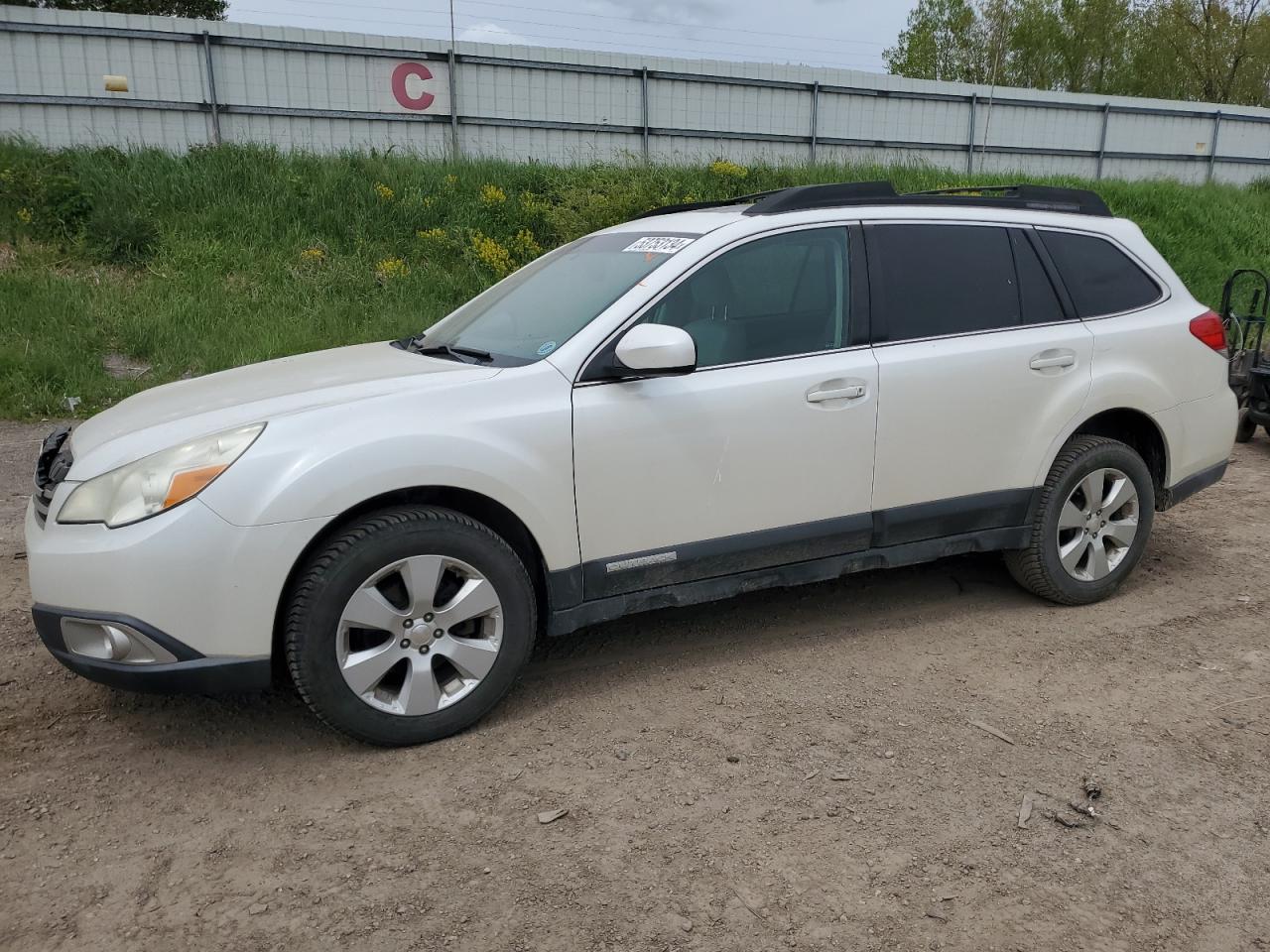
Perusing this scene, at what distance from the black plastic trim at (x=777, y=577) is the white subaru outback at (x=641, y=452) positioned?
0.04 ft

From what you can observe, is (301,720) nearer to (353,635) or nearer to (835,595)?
(353,635)

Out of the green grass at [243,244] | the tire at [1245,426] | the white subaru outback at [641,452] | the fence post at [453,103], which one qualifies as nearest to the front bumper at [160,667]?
the white subaru outback at [641,452]

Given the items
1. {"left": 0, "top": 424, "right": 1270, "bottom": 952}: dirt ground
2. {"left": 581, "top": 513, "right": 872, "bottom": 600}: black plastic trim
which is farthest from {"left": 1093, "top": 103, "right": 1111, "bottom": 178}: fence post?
{"left": 581, "top": 513, "right": 872, "bottom": 600}: black plastic trim

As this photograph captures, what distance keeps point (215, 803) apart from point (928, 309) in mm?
3155

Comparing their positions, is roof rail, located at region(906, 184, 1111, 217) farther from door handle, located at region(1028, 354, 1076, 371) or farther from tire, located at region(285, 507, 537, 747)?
tire, located at region(285, 507, 537, 747)

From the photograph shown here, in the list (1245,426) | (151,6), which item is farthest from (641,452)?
(151,6)

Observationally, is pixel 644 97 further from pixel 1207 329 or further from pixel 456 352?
pixel 456 352

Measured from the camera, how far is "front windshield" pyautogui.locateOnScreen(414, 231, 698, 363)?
371 cm

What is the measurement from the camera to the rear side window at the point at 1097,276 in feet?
14.6

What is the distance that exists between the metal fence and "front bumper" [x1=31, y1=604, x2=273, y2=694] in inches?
473

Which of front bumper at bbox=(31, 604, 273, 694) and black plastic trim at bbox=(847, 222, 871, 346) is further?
black plastic trim at bbox=(847, 222, 871, 346)

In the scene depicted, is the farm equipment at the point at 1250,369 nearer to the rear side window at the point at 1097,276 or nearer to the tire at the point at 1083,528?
the rear side window at the point at 1097,276

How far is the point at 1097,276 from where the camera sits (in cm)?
452

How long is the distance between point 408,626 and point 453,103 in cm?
1298
